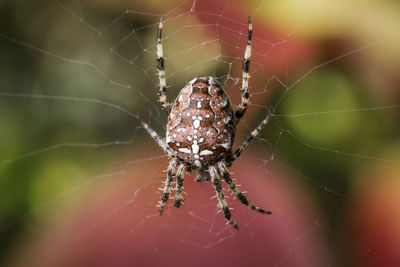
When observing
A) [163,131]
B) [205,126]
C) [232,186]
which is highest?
[163,131]

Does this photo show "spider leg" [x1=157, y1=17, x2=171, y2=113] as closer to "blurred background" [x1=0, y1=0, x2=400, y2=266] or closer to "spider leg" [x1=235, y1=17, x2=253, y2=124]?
"blurred background" [x1=0, y1=0, x2=400, y2=266]

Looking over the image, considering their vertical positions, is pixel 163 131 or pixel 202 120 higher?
pixel 163 131

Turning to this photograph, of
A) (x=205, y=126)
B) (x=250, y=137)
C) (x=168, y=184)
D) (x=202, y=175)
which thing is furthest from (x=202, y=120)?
(x=168, y=184)

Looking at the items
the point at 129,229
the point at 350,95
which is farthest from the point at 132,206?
the point at 350,95

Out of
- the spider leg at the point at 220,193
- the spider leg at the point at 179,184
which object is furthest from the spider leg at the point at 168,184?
the spider leg at the point at 220,193

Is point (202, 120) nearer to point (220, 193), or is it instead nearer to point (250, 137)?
point (250, 137)

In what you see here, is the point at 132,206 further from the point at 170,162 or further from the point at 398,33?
the point at 398,33

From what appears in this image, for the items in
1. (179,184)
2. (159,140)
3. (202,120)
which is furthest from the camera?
(179,184)
